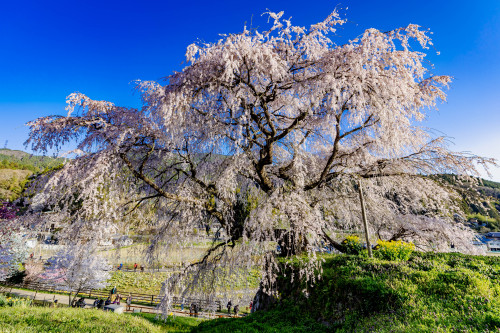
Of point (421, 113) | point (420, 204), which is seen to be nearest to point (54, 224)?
point (421, 113)

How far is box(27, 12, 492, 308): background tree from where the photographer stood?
20.6 ft

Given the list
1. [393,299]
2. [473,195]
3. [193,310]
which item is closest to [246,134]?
[393,299]

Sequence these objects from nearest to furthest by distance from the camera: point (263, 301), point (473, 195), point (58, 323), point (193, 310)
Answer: point (58, 323) < point (473, 195) < point (263, 301) < point (193, 310)

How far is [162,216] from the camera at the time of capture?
8.81m

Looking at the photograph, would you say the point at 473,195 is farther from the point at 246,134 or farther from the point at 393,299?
the point at 246,134

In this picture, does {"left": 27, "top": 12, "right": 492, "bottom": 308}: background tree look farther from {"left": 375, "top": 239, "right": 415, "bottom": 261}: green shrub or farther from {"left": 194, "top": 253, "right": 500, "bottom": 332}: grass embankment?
{"left": 375, "top": 239, "right": 415, "bottom": 261}: green shrub

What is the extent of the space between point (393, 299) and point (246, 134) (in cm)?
577

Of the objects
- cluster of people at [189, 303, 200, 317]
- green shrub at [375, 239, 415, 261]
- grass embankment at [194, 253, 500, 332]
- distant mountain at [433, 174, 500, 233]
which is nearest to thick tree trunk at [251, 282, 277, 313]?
grass embankment at [194, 253, 500, 332]

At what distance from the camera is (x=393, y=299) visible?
5488 mm

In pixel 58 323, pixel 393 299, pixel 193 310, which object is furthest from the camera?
pixel 193 310

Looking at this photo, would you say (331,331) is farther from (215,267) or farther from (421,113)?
(421,113)

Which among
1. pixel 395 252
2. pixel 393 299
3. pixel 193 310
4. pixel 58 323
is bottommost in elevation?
pixel 193 310

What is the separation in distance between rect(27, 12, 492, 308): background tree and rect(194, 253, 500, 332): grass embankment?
1347 millimetres

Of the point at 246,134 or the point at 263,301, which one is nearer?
the point at 246,134
